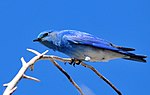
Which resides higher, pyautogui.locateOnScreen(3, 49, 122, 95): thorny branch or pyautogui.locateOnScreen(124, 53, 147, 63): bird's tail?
pyautogui.locateOnScreen(124, 53, 147, 63): bird's tail

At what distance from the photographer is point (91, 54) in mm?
2939

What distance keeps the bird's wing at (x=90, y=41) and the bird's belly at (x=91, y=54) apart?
29 millimetres

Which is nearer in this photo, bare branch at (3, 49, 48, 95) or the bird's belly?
bare branch at (3, 49, 48, 95)

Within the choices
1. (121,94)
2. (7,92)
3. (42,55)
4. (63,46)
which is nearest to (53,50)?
(63,46)

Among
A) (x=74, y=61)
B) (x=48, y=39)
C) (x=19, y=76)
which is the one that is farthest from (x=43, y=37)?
(x=19, y=76)

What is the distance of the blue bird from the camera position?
2.93 m

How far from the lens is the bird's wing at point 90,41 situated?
300 centimetres

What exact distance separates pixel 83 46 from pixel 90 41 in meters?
0.07

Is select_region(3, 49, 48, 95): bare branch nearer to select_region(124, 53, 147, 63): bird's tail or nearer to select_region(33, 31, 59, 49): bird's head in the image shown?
select_region(33, 31, 59, 49): bird's head

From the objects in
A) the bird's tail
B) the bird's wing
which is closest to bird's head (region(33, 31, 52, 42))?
the bird's wing

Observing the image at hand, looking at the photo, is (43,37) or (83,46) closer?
(43,37)

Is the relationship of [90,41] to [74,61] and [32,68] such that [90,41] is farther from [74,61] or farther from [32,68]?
[32,68]

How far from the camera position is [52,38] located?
2.92 meters

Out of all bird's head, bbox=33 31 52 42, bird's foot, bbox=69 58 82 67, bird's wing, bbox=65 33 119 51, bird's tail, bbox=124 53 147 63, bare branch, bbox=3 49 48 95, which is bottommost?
bare branch, bbox=3 49 48 95
